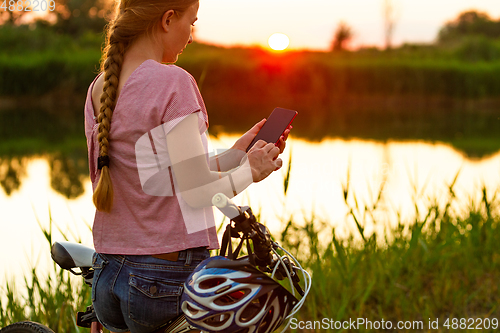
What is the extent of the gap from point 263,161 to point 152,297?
1.37 feet

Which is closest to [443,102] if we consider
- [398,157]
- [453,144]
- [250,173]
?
[453,144]

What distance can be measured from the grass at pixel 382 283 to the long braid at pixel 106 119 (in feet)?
4.50

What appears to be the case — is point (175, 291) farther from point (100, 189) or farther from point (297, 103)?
point (297, 103)

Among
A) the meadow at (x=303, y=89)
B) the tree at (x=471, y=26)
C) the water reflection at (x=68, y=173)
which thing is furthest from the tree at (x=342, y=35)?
the water reflection at (x=68, y=173)

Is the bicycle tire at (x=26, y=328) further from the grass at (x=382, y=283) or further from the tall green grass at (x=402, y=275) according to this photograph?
the tall green grass at (x=402, y=275)

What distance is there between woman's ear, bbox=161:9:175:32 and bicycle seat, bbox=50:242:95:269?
71 centimetres

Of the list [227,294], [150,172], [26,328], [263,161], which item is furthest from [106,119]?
[26,328]

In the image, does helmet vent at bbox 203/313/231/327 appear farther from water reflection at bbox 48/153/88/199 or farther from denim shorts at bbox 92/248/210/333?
water reflection at bbox 48/153/88/199

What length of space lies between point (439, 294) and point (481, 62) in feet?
60.5

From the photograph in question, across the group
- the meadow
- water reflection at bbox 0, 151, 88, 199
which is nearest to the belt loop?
water reflection at bbox 0, 151, 88, 199

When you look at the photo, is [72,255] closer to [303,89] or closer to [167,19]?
[167,19]

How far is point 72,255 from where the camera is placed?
1535 mm

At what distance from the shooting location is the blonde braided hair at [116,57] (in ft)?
3.94

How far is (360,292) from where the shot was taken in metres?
2.62
